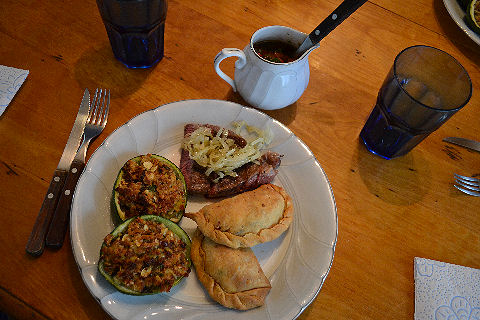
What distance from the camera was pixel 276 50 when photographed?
154 centimetres

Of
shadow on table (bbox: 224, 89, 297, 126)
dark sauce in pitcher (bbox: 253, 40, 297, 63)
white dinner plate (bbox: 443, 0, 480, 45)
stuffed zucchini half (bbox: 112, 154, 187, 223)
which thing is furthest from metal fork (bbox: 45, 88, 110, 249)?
white dinner plate (bbox: 443, 0, 480, 45)

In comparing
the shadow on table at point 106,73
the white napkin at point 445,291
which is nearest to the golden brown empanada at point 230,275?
the white napkin at point 445,291

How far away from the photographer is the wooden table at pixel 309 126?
1257 mm

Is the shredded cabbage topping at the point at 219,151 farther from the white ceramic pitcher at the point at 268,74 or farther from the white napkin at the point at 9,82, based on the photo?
the white napkin at the point at 9,82

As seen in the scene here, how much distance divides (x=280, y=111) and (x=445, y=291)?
0.97 metres

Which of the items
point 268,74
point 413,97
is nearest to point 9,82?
point 268,74

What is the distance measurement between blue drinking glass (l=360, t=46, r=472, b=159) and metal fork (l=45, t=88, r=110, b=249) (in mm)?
1170

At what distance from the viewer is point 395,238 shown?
142cm

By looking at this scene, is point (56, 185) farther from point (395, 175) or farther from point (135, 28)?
point (395, 175)

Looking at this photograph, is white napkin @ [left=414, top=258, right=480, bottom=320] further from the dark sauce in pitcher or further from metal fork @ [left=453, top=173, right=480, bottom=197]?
the dark sauce in pitcher

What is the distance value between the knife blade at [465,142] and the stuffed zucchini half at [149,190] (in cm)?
126

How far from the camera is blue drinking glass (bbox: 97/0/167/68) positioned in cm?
137

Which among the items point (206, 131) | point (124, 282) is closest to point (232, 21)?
point (206, 131)

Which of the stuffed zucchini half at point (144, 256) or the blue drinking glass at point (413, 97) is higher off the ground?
the blue drinking glass at point (413, 97)
